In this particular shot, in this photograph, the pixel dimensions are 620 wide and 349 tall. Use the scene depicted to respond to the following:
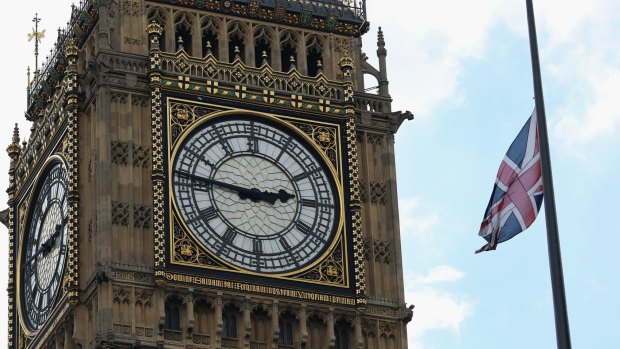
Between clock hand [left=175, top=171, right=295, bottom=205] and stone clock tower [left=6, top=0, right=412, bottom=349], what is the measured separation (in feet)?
0.11

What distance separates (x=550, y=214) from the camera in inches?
1286

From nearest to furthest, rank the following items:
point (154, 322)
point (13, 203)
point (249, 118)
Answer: point (154, 322)
point (249, 118)
point (13, 203)

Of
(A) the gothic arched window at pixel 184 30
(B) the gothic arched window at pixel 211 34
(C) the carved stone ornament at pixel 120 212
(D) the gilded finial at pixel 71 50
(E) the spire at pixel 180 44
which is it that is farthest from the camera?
(B) the gothic arched window at pixel 211 34

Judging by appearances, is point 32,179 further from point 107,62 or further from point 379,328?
point 379,328

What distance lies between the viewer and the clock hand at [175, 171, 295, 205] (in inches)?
1957

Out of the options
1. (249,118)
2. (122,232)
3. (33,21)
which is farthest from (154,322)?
(33,21)

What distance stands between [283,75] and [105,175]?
16.5 ft

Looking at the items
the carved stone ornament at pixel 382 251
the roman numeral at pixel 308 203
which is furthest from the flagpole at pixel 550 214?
the carved stone ornament at pixel 382 251

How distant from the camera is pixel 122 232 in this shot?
48.7 m

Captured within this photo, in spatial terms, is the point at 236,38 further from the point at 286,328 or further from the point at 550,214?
the point at 550,214

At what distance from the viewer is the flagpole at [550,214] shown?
3192cm

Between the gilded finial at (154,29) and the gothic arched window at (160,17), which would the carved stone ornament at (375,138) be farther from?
the gilded finial at (154,29)

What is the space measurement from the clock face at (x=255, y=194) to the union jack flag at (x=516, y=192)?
14172mm

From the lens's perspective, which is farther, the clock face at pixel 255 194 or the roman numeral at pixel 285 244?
the roman numeral at pixel 285 244
